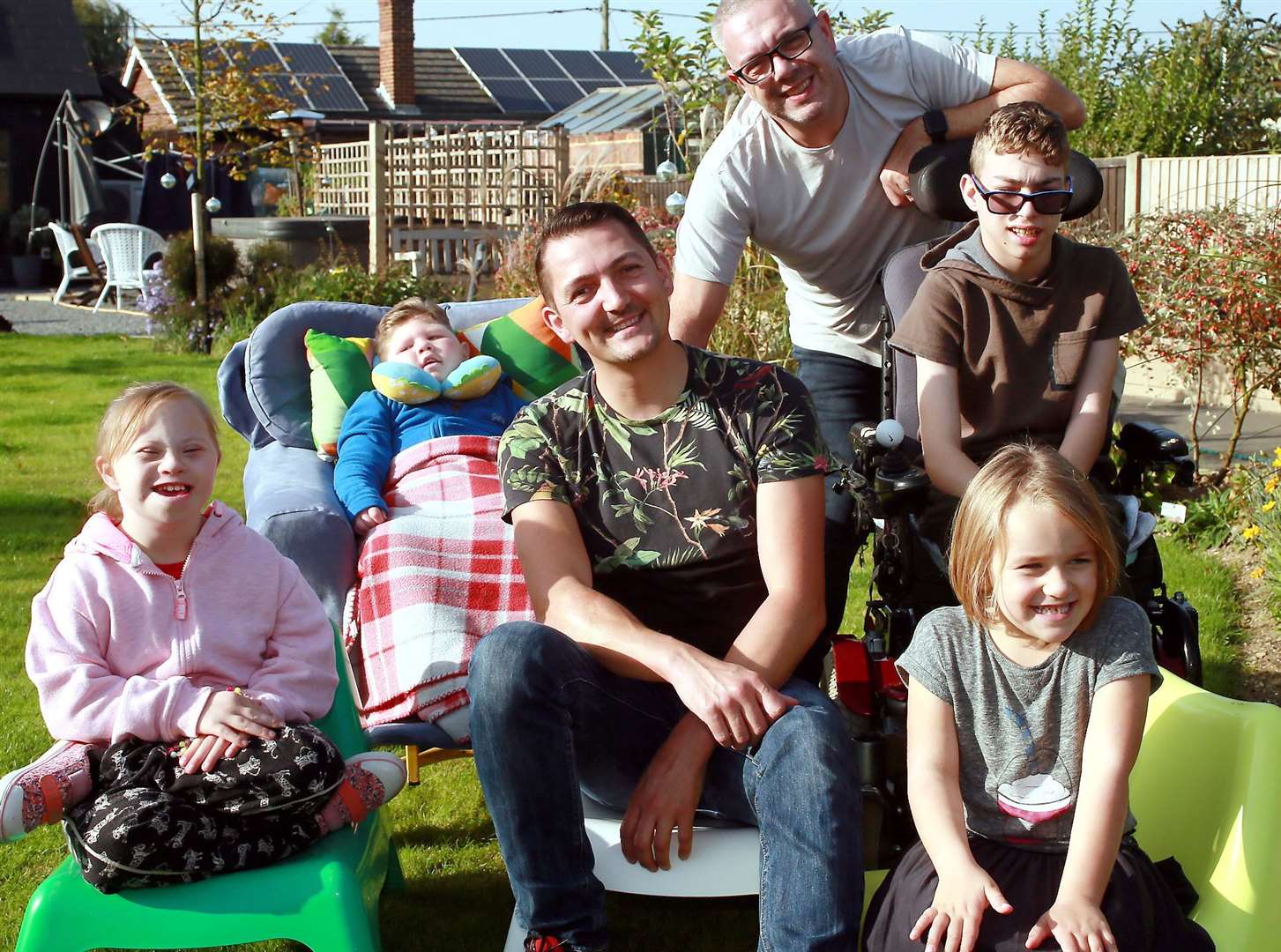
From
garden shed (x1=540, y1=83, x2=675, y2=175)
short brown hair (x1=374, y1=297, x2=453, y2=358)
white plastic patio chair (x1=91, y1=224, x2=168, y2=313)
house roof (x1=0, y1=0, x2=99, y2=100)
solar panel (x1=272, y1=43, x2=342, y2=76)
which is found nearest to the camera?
short brown hair (x1=374, y1=297, x2=453, y2=358)

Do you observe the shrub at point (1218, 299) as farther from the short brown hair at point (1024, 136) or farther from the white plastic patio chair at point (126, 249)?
the white plastic patio chair at point (126, 249)

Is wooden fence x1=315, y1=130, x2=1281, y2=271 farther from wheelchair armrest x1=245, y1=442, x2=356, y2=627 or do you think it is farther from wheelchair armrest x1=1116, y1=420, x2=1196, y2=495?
wheelchair armrest x1=1116, y1=420, x2=1196, y2=495

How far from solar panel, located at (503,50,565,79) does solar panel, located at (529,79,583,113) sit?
0.22 metres

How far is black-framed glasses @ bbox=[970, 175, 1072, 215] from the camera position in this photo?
312cm

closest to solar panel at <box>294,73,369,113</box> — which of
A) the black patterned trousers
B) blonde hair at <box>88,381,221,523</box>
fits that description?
blonde hair at <box>88,381,221,523</box>

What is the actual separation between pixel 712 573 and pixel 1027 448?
2.14 ft

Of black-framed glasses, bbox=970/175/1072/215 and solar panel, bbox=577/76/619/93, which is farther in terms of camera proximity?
solar panel, bbox=577/76/619/93

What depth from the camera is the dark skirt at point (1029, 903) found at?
218 centimetres

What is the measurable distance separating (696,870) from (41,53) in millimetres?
23621

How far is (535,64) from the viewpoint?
34.9 m

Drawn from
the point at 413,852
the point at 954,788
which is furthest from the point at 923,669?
the point at 413,852

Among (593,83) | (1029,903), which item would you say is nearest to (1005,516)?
(1029,903)

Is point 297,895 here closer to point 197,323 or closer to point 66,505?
point 66,505

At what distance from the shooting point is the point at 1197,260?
5.75 meters
